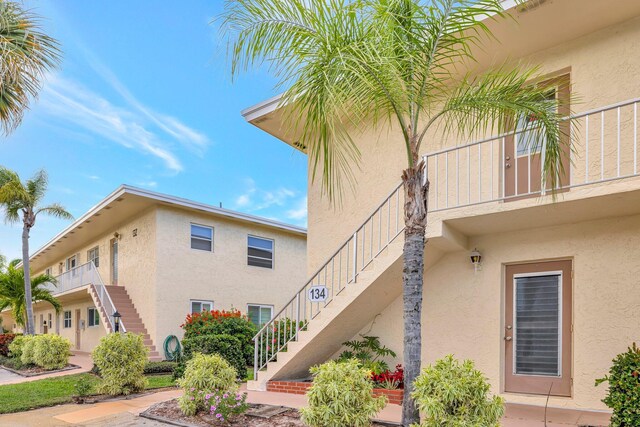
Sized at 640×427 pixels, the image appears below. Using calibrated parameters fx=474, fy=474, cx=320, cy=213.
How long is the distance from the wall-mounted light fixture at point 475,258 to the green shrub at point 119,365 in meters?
6.96

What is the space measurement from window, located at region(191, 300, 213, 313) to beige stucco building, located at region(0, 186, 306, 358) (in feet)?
0.12

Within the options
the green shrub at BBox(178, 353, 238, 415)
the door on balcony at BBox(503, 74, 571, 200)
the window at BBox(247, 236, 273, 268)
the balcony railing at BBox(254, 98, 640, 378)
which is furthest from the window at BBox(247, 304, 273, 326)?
the door on balcony at BBox(503, 74, 571, 200)

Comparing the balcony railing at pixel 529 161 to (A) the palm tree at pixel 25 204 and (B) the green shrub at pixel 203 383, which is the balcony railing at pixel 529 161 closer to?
(B) the green shrub at pixel 203 383

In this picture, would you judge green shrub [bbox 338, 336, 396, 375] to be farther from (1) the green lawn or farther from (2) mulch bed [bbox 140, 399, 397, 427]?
(1) the green lawn

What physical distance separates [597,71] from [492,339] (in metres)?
4.62

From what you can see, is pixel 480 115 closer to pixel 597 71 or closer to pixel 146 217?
pixel 597 71

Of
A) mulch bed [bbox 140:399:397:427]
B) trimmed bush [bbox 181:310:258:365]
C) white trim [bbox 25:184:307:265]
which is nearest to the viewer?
mulch bed [bbox 140:399:397:427]

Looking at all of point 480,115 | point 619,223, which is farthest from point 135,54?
point 619,223

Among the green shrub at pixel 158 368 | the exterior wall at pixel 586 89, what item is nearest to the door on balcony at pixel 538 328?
the exterior wall at pixel 586 89

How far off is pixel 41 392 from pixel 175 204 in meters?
7.43

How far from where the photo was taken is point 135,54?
1631 centimetres

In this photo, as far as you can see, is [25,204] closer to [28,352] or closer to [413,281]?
[28,352]

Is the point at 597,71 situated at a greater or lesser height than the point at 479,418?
greater

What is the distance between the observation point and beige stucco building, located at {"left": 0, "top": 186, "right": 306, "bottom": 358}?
16.4 m
